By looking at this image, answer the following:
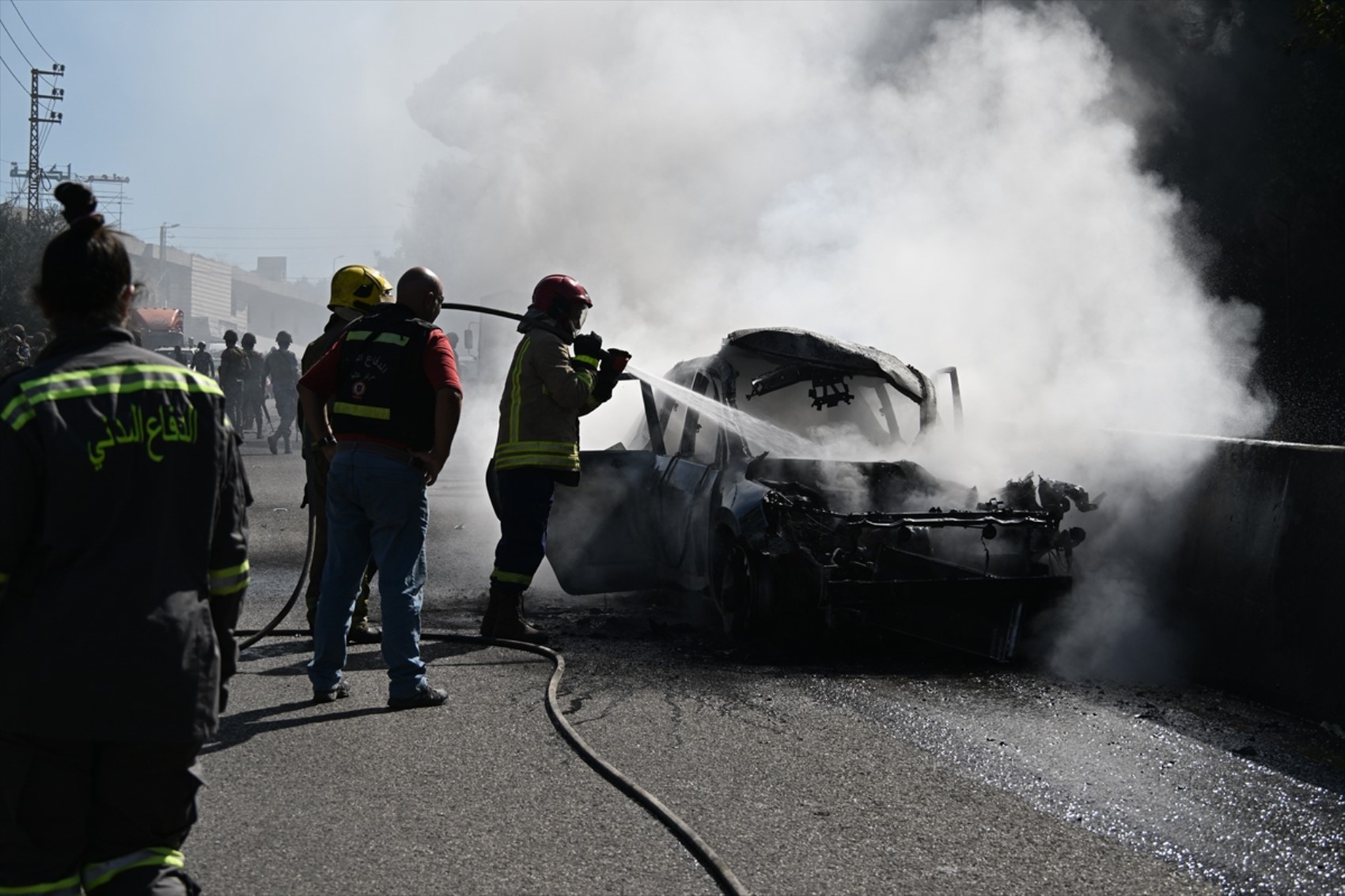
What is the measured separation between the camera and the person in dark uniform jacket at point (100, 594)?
2.66 m

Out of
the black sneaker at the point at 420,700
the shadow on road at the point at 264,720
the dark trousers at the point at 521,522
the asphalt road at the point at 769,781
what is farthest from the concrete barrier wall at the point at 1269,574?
the shadow on road at the point at 264,720

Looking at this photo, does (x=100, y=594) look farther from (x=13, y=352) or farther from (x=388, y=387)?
(x=13, y=352)

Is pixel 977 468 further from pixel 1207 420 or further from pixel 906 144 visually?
pixel 906 144

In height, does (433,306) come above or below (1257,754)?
above

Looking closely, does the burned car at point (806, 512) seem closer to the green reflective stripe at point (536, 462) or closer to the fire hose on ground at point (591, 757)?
the green reflective stripe at point (536, 462)

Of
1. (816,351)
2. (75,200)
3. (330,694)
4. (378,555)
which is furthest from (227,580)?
(816,351)

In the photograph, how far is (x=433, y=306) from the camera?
6.36 meters

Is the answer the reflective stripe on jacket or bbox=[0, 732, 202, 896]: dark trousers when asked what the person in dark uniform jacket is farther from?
the reflective stripe on jacket

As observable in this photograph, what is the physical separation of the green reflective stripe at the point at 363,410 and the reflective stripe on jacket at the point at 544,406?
1.62 m

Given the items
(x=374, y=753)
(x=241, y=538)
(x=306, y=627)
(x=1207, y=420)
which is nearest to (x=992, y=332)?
(x=1207, y=420)

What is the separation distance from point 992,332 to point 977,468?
3195 millimetres

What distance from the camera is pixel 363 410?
6039 mm

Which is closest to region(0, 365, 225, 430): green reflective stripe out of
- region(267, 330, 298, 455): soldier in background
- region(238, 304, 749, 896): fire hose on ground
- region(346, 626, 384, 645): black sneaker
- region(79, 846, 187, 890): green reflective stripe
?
region(79, 846, 187, 890): green reflective stripe

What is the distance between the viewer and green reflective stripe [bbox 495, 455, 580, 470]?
7637mm
